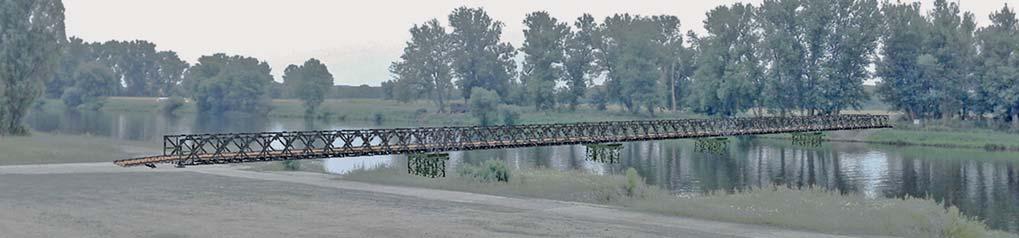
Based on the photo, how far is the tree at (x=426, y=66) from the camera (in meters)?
138

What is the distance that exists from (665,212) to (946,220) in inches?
382

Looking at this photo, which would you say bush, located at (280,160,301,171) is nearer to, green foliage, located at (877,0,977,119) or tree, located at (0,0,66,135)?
tree, located at (0,0,66,135)

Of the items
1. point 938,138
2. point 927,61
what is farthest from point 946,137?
point 927,61

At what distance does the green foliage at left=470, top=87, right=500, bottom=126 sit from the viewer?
411 ft

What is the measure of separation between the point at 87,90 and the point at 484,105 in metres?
102

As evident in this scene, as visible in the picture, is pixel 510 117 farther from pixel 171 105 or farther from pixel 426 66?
pixel 171 105

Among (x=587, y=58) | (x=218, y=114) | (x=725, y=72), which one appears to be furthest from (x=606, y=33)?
(x=218, y=114)

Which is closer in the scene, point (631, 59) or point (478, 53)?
point (631, 59)

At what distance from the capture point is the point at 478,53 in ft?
457

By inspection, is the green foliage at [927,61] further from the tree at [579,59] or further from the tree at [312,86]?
the tree at [312,86]

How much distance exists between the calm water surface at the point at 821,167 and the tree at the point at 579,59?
40.0m

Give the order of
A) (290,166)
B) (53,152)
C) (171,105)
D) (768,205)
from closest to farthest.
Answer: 1. (768,205)
2. (290,166)
3. (53,152)
4. (171,105)

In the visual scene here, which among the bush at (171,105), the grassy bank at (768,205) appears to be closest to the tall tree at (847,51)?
the grassy bank at (768,205)

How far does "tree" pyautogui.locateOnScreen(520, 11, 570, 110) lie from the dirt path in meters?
86.2
